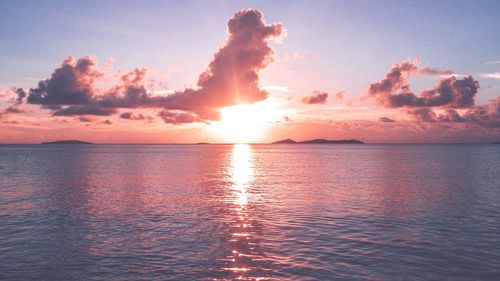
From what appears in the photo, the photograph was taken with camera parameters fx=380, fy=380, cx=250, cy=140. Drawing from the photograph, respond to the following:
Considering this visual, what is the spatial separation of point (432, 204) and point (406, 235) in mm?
16601

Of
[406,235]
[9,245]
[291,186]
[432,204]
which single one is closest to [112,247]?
[9,245]

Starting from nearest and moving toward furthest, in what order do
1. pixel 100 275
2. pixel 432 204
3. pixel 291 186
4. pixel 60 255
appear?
pixel 100 275
pixel 60 255
pixel 432 204
pixel 291 186

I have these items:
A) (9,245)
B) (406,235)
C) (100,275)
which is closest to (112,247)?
(100,275)

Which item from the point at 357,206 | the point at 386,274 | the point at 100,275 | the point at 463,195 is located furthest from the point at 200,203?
the point at 463,195

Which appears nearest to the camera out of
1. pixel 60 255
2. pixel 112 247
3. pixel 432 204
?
pixel 60 255

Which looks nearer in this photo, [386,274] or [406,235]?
[386,274]

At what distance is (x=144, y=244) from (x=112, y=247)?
198 centimetres

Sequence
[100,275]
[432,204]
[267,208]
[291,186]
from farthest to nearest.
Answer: [291,186] < [432,204] < [267,208] < [100,275]

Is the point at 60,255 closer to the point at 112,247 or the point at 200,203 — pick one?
the point at 112,247

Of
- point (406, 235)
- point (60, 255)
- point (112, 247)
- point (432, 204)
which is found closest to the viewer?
point (60, 255)

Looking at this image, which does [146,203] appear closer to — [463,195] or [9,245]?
[9,245]

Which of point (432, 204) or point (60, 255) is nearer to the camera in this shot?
point (60, 255)

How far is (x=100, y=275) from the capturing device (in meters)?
19.4

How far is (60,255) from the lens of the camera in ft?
75.3
